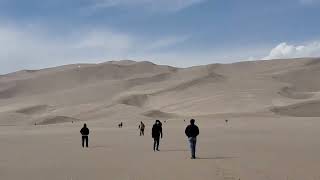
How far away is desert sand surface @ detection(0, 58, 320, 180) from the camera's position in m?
15.9

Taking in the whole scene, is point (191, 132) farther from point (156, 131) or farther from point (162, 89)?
point (162, 89)

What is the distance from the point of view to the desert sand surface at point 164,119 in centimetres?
1588

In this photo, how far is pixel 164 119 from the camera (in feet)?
243

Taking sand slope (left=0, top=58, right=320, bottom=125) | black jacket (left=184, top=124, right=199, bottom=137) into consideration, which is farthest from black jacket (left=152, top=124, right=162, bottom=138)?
sand slope (left=0, top=58, right=320, bottom=125)

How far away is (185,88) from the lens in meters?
114

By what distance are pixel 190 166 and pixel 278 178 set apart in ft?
11.3

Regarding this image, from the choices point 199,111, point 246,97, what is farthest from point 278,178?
point 246,97

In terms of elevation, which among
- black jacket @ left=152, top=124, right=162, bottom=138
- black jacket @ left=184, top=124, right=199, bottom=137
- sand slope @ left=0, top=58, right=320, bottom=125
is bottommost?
black jacket @ left=184, top=124, right=199, bottom=137

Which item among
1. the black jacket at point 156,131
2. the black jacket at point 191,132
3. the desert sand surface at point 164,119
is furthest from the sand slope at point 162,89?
the black jacket at point 191,132

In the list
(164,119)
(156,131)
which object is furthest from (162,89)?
(156,131)

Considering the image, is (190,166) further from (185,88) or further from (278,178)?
(185,88)

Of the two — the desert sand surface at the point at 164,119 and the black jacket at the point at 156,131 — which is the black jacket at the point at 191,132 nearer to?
the desert sand surface at the point at 164,119

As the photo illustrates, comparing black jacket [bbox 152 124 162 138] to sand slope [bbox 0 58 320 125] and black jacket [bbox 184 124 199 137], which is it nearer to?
black jacket [bbox 184 124 199 137]

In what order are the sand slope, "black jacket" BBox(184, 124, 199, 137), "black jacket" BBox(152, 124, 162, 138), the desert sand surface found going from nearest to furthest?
the desert sand surface → "black jacket" BBox(184, 124, 199, 137) → "black jacket" BBox(152, 124, 162, 138) → the sand slope
